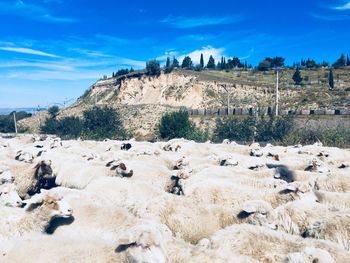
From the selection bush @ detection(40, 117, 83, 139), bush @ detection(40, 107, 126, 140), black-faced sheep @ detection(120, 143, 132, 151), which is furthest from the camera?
bush @ detection(40, 117, 83, 139)

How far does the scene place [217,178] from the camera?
11.7 m

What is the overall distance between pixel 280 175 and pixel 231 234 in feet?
21.8

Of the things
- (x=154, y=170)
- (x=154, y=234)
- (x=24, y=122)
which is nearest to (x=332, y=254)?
(x=154, y=234)

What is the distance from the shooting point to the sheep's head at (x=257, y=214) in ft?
26.5

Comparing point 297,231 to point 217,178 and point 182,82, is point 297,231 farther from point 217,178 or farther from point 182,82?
point 182,82

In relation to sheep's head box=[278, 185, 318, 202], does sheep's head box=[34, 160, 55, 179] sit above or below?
below

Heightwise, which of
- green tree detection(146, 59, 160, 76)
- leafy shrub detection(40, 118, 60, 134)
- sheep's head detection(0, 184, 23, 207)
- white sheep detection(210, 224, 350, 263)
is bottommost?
leafy shrub detection(40, 118, 60, 134)

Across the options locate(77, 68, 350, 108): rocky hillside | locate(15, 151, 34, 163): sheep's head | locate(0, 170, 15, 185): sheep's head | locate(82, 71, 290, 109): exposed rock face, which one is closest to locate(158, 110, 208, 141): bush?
locate(15, 151, 34, 163): sheep's head

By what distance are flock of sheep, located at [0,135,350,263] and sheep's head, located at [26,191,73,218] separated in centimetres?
2

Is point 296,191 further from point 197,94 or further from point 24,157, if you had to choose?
point 197,94

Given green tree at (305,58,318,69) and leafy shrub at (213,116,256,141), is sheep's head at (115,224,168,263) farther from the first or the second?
green tree at (305,58,318,69)

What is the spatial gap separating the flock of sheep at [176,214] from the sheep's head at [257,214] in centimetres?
2

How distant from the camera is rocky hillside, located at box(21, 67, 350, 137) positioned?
71.6 meters

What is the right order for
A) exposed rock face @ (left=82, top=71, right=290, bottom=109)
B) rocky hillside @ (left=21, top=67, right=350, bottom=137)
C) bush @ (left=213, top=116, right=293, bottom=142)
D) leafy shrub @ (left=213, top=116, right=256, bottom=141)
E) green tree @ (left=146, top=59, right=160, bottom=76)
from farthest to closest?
green tree @ (left=146, top=59, right=160, bottom=76)
exposed rock face @ (left=82, top=71, right=290, bottom=109)
rocky hillside @ (left=21, top=67, right=350, bottom=137)
leafy shrub @ (left=213, top=116, right=256, bottom=141)
bush @ (left=213, top=116, right=293, bottom=142)
